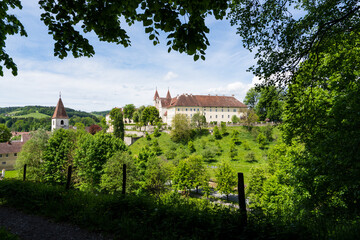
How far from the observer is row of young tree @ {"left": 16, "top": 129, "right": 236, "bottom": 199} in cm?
2284

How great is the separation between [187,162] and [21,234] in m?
26.5

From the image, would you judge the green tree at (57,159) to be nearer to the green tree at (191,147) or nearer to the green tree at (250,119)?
the green tree at (191,147)

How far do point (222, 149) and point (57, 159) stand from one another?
1443 inches

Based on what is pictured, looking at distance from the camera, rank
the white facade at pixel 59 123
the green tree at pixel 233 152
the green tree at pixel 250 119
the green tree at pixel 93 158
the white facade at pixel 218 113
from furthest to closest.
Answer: the white facade at pixel 218 113, the white facade at pixel 59 123, the green tree at pixel 250 119, the green tree at pixel 233 152, the green tree at pixel 93 158

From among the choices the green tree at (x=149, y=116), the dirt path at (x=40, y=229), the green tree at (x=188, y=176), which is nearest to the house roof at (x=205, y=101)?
the green tree at (x=149, y=116)

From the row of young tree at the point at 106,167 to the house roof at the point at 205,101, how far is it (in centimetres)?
4817

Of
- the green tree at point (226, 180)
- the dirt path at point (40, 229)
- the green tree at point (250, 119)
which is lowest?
the green tree at point (226, 180)

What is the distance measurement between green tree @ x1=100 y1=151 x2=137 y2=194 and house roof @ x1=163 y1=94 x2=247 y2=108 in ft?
179

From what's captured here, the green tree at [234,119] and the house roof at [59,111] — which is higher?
the house roof at [59,111]

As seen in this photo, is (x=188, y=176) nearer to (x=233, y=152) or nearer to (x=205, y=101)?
(x=233, y=152)

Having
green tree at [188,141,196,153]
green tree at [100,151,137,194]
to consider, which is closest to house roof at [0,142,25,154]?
green tree at [188,141,196,153]

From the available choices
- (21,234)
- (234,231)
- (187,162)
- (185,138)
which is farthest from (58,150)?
(185,138)

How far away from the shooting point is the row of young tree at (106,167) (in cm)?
2284

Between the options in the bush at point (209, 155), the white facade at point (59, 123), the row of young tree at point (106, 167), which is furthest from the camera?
the white facade at point (59, 123)
